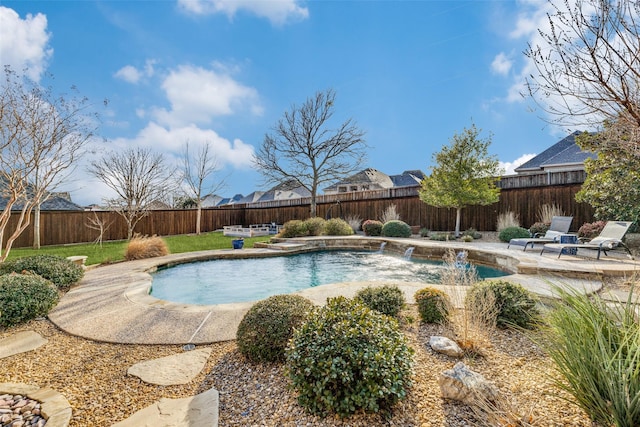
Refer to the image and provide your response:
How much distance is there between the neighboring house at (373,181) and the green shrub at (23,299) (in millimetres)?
21361

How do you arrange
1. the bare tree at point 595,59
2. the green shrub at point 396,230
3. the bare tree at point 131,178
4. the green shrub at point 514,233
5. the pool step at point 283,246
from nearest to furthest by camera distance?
1. the bare tree at point 595,59
2. the green shrub at point 514,233
3. the pool step at point 283,246
4. the green shrub at point 396,230
5. the bare tree at point 131,178

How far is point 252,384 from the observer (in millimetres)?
2154

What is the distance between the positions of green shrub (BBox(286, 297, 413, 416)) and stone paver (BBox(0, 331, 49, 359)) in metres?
2.92

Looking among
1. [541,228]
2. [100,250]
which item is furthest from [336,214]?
[100,250]

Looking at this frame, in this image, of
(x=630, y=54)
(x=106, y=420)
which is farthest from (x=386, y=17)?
(x=106, y=420)

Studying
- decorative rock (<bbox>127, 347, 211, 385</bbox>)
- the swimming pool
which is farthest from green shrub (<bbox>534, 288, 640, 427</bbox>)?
the swimming pool

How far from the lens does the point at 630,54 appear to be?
2.55 m

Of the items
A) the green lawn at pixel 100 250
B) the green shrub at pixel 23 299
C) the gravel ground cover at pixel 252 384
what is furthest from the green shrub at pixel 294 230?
the gravel ground cover at pixel 252 384

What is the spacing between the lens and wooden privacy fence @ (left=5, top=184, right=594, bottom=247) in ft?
36.9

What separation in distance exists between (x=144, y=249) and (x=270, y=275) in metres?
4.18

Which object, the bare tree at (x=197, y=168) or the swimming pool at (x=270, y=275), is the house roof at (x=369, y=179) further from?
the swimming pool at (x=270, y=275)

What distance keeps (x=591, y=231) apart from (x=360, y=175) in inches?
746

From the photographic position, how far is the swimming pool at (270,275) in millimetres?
5668

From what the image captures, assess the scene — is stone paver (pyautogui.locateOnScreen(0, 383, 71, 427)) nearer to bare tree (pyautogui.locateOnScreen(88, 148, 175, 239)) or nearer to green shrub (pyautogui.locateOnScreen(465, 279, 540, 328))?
green shrub (pyautogui.locateOnScreen(465, 279, 540, 328))
